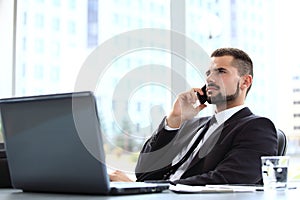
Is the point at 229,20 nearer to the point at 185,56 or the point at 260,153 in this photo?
the point at 185,56

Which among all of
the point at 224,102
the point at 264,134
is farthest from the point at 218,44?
the point at 264,134

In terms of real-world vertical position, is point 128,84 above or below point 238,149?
above

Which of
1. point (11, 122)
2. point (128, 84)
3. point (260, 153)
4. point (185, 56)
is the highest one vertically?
point (185, 56)

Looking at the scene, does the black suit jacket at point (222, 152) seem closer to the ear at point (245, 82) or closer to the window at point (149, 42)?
the ear at point (245, 82)

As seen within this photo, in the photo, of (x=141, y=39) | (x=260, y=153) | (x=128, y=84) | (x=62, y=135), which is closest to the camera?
(x=62, y=135)

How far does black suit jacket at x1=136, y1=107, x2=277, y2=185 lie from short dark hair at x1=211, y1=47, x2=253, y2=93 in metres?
0.26

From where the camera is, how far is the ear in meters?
2.29

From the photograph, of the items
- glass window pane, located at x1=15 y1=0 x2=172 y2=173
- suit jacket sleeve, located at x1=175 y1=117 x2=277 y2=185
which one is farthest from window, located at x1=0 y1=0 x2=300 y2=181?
suit jacket sleeve, located at x1=175 y1=117 x2=277 y2=185

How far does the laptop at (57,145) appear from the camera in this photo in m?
1.13

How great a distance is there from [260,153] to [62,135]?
85cm

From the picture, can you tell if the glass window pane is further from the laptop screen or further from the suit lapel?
the laptop screen

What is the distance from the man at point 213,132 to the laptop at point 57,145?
0.51 meters

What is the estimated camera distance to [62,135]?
3.91 feet

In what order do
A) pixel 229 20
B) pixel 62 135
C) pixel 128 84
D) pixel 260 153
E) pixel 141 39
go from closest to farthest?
pixel 62 135
pixel 260 153
pixel 128 84
pixel 141 39
pixel 229 20
